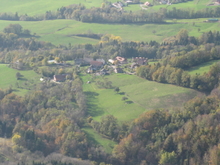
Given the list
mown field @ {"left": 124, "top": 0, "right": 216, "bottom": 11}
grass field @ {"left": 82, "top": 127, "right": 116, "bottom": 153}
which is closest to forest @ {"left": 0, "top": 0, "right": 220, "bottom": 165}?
grass field @ {"left": 82, "top": 127, "right": 116, "bottom": 153}

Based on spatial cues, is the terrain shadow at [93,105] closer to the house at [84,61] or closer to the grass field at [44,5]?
the house at [84,61]

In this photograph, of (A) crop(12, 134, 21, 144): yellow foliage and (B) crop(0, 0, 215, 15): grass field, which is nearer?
(A) crop(12, 134, 21, 144): yellow foliage

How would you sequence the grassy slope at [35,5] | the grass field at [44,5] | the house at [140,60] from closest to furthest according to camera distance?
1. the house at [140,60]
2. the grass field at [44,5]
3. the grassy slope at [35,5]

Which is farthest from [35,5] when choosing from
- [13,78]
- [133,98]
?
[133,98]

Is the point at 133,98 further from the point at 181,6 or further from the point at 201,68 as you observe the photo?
the point at 181,6

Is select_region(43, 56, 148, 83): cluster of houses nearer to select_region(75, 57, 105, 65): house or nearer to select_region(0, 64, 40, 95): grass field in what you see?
select_region(75, 57, 105, 65): house

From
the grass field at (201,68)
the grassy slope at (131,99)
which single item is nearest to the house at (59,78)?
the grassy slope at (131,99)
